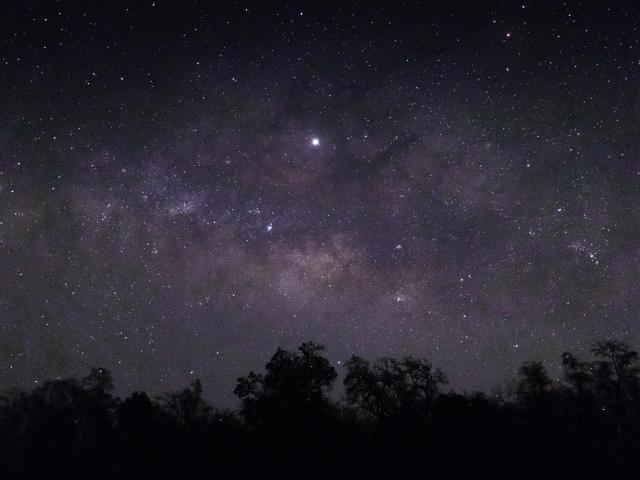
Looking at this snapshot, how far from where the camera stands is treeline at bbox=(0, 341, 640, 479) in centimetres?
3691

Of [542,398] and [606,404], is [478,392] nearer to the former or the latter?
[542,398]

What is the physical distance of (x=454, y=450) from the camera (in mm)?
37781

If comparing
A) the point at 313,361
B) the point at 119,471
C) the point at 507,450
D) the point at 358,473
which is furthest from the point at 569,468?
the point at 119,471

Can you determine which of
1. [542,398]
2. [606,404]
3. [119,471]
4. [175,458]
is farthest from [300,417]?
[606,404]

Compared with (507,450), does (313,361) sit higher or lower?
higher

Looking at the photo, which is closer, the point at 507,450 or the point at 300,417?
the point at 300,417

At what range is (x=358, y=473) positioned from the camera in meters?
36.9

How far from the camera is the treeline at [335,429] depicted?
36.9 metres

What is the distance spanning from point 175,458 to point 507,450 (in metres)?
29.1

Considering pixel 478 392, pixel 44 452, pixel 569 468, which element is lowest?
pixel 569 468

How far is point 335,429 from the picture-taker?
36.9 metres

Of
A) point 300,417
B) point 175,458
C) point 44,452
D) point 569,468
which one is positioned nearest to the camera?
point 300,417

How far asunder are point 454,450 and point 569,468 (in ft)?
32.1

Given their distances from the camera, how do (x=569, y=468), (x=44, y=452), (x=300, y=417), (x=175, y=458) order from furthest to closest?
(x=44, y=452), (x=175, y=458), (x=569, y=468), (x=300, y=417)
